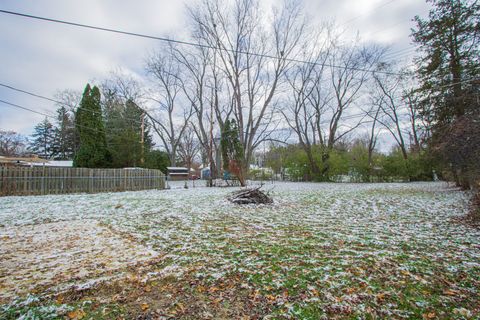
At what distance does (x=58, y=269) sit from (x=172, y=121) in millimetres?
24646

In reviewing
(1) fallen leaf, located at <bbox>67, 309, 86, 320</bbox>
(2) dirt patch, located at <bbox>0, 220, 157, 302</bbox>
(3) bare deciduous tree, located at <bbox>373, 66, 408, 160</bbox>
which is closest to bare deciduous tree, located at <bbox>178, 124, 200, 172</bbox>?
(3) bare deciduous tree, located at <bbox>373, 66, 408, 160</bbox>

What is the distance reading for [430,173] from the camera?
18844 millimetres

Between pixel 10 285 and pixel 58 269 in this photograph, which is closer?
pixel 10 285

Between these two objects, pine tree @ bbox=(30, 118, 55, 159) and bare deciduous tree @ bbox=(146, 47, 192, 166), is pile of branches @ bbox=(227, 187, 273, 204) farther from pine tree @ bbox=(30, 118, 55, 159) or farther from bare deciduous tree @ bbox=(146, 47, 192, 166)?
pine tree @ bbox=(30, 118, 55, 159)

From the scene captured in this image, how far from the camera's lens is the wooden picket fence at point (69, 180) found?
31.9ft

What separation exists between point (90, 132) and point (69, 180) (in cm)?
869

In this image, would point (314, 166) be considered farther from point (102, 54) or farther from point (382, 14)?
point (102, 54)

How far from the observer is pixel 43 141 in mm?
30859

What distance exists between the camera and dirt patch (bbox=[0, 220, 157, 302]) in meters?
2.35

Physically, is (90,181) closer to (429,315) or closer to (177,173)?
(429,315)

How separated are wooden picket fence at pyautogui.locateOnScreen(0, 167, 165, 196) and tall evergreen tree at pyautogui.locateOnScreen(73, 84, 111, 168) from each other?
7398 mm

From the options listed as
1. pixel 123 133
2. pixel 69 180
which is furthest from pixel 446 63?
pixel 123 133

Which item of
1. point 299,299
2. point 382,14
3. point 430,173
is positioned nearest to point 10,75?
point 299,299

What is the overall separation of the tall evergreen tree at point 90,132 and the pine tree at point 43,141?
1697 cm
